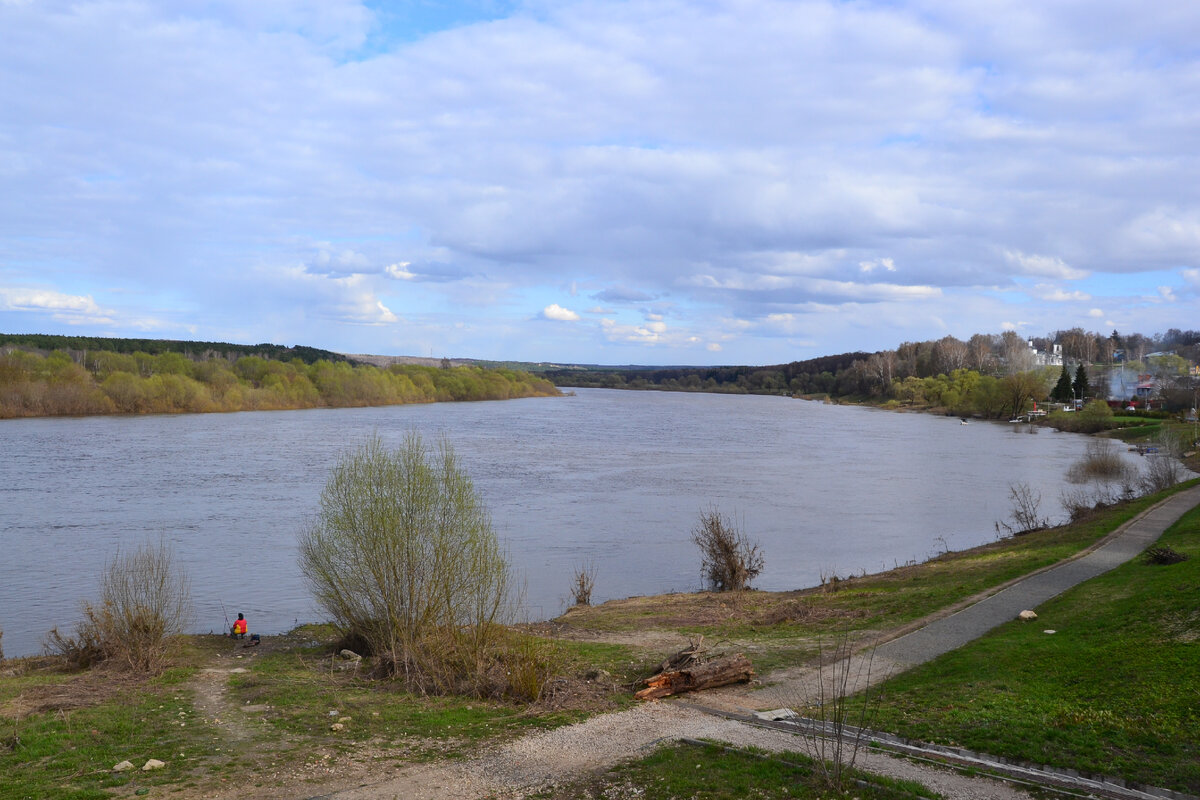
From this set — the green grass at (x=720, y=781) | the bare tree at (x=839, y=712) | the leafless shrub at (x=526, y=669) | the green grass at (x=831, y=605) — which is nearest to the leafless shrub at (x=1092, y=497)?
the green grass at (x=831, y=605)

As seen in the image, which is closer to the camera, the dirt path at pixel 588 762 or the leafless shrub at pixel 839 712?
the leafless shrub at pixel 839 712

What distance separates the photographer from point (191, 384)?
8312cm

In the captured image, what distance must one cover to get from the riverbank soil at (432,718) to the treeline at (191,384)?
235 feet

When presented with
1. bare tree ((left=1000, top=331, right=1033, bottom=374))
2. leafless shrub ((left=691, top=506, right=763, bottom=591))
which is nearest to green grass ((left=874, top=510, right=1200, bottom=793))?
leafless shrub ((left=691, top=506, right=763, bottom=591))

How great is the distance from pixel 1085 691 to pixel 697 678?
473 cm

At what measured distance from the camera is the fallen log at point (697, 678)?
36.8ft

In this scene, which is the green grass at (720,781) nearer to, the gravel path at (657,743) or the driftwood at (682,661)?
the gravel path at (657,743)

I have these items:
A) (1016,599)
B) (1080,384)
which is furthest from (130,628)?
(1080,384)

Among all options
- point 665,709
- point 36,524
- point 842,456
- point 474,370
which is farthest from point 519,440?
point 474,370

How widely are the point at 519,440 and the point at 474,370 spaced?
83696 millimetres

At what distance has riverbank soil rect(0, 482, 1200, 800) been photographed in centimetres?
809

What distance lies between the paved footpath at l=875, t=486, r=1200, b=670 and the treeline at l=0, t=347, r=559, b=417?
79574 mm

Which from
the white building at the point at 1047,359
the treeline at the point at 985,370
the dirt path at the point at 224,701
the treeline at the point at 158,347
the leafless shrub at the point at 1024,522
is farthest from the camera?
the white building at the point at 1047,359

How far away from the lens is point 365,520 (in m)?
13.6
